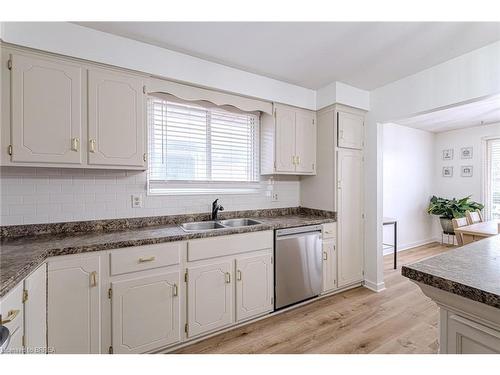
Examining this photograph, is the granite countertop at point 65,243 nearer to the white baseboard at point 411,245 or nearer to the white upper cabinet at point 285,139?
the white upper cabinet at point 285,139

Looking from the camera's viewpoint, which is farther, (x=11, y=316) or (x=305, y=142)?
(x=305, y=142)

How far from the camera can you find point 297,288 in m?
2.43

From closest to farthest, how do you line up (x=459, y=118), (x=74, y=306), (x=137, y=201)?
(x=74, y=306) → (x=137, y=201) → (x=459, y=118)

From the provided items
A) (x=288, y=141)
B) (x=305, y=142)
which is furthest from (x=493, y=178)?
(x=288, y=141)

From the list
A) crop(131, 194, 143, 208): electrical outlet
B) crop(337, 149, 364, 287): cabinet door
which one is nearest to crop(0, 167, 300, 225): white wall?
crop(131, 194, 143, 208): electrical outlet

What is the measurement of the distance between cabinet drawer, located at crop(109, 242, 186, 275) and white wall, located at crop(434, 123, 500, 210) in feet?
18.8

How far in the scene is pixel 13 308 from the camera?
1.06 metres

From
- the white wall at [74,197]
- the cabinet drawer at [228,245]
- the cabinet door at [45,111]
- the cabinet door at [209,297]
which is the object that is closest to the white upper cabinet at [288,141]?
the cabinet drawer at [228,245]

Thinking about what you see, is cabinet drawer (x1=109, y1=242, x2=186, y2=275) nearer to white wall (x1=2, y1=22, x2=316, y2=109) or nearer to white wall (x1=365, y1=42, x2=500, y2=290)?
white wall (x1=2, y1=22, x2=316, y2=109)

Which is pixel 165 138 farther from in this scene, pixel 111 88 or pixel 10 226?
pixel 10 226

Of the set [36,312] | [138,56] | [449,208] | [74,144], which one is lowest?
[36,312]

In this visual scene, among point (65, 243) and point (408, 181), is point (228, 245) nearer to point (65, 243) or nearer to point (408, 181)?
point (65, 243)

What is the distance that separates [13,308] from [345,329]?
229 centimetres

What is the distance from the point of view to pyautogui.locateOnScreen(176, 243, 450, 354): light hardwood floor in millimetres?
1836
